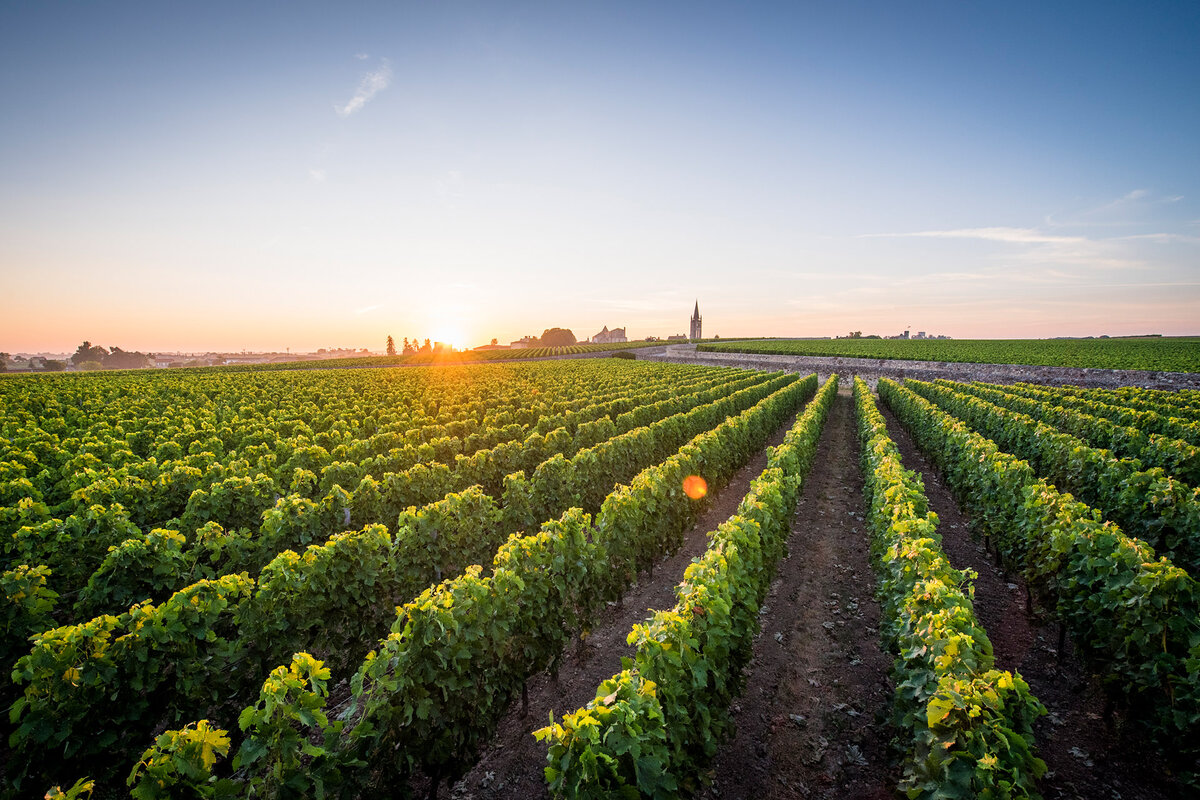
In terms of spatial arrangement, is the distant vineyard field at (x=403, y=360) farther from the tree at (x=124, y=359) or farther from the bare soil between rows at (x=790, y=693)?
the tree at (x=124, y=359)

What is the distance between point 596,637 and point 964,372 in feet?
203

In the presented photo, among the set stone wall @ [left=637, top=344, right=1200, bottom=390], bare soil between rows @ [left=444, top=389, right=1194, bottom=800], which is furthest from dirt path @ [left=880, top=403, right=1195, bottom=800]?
stone wall @ [left=637, top=344, right=1200, bottom=390]

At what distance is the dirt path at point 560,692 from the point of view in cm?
558

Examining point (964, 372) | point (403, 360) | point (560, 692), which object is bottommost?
point (560, 692)

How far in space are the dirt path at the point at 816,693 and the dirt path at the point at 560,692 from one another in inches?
79.0

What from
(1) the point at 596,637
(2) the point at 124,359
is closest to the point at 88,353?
(2) the point at 124,359

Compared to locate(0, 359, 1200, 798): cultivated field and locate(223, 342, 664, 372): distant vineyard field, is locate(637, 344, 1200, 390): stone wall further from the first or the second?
locate(223, 342, 664, 372): distant vineyard field

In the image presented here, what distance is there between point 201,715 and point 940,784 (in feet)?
25.0

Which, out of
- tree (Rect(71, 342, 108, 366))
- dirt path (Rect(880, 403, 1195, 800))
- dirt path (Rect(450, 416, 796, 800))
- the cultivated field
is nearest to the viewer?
the cultivated field

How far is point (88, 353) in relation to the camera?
138 m

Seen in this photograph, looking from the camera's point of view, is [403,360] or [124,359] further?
[124,359]

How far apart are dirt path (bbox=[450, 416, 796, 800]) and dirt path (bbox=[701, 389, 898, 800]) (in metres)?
2.01

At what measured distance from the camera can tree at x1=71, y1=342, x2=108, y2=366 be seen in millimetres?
135375

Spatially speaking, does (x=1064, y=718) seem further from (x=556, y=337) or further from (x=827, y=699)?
(x=556, y=337)
